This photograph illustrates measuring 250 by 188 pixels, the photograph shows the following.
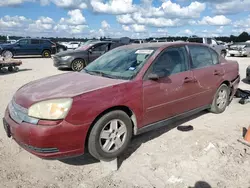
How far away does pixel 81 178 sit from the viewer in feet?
10.0

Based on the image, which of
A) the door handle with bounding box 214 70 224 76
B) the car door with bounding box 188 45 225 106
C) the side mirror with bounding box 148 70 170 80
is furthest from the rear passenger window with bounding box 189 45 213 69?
A: the side mirror with bounding box 148 70 170 80

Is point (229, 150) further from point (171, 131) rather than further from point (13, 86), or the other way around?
point (13, 86)

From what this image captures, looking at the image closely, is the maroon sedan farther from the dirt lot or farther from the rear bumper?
the dirt lot

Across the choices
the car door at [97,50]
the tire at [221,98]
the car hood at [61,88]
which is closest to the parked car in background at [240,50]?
the car door at [97,50]

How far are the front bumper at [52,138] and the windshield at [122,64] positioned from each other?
43.1 inches

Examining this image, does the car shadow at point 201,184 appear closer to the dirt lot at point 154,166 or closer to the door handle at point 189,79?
the dirt lot at point 154,166

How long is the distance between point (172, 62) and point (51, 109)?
2163mm

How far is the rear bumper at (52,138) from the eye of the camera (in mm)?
2783

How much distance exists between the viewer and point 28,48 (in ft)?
66.6

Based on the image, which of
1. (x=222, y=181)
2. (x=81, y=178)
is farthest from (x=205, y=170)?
(x=81, y=178)

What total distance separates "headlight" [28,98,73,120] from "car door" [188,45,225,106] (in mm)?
2489

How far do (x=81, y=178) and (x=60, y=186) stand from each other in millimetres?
272

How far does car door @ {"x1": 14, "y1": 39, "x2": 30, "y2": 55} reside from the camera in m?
19.9

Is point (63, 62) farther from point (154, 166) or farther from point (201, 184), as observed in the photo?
point (201, 184)
